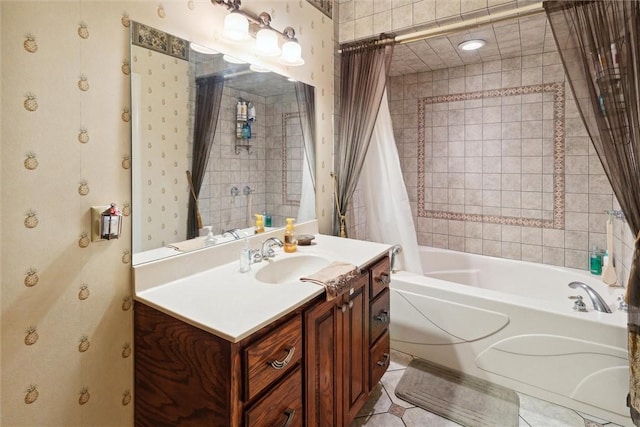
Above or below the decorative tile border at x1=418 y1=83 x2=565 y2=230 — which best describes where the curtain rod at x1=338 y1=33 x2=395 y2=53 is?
above

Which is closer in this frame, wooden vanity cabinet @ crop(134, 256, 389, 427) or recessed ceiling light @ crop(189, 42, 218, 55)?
wooden vanity cabinet @ crop(134, 256, 389, 427)

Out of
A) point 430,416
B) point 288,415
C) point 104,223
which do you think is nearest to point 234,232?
point 104,223

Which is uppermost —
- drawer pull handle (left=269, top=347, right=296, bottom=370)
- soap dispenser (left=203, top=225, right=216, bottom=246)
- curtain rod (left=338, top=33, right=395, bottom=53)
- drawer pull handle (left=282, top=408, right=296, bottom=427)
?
curtain rod (left=338, top=33, right=395, bottom=53)

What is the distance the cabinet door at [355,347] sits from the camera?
1416 mm

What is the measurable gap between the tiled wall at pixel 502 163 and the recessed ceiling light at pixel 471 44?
0.47 metres

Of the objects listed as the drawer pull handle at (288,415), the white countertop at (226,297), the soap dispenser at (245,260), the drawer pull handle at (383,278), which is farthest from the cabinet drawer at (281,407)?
the drawer pull handle at (383,278)

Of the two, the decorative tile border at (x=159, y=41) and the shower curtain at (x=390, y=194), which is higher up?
the decorative tile border at (x=159, y=41)

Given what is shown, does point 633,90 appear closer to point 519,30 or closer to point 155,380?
point 519,30

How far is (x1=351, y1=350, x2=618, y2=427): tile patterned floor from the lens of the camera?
66.1 inches

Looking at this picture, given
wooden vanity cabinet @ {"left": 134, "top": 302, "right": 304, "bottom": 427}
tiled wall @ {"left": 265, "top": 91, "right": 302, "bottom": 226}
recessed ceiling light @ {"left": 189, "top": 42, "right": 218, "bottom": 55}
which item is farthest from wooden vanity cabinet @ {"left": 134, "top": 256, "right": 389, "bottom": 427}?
recessed ceiling light @ {"left": 189, "top": 42, "right": 218, "bottom": 55}

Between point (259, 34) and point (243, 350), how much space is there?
4.86 feet

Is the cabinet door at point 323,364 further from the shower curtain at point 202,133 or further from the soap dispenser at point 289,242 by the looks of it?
the shower curtain at point 202,133

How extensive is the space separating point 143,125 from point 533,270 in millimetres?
3038

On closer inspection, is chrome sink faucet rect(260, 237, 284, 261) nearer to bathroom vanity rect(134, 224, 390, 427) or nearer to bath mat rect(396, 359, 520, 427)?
bathroom vanity rect(134, 224, 390, 427)
